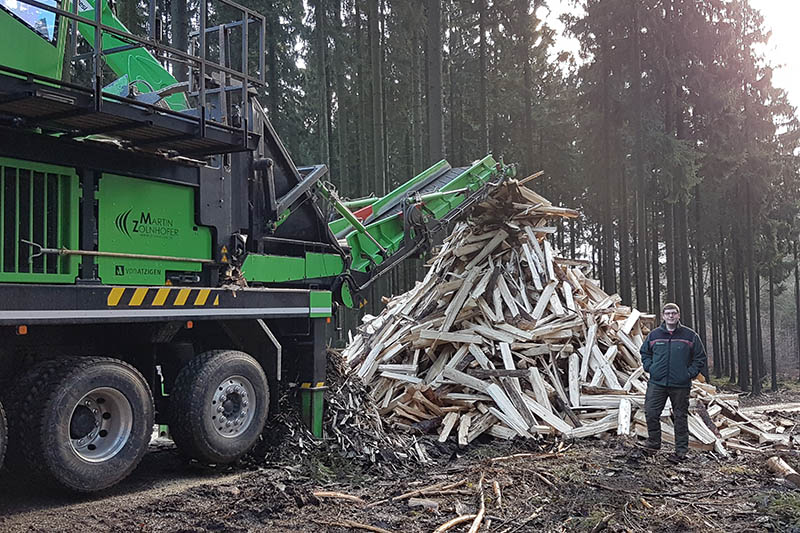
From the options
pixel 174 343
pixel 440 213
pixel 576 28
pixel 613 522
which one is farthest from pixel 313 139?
pixel 613 522

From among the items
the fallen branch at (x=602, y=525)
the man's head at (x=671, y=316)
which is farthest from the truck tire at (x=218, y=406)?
the man's head at (x=671, y=316)

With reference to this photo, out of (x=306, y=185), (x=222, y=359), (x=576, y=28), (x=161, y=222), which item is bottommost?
(x=222, y=359)

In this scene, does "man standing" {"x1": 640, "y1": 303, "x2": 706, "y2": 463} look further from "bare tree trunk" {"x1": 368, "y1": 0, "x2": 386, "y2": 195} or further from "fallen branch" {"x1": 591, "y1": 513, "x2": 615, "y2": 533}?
"bare tree trunk" {"x1": 368, "y1": 0, "x2": 386, "y2": 195}

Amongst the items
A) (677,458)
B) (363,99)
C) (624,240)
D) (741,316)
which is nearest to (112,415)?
(677,458)

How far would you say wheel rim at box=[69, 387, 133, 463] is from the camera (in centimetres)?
584

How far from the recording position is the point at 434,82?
762 inches

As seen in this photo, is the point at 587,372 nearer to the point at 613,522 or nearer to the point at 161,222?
the point at 613,522

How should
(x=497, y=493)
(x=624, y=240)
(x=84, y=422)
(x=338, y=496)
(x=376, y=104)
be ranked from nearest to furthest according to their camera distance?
1. (x=84, y=422)
2. (x=338, y=496)
3. (x=497, y=493)
4. (x=376, y=104)
5. (x=624, y=240)

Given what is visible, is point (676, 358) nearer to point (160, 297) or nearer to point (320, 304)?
point (320, 304)

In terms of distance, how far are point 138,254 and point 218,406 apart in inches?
61.1

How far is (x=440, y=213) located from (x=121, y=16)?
36.4ft

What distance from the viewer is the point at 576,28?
950 inches

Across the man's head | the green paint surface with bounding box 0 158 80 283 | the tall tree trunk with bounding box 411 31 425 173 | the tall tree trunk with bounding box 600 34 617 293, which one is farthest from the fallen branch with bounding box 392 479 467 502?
the tall tree trunk with bounding box 411 31 425 173

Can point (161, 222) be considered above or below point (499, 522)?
above
